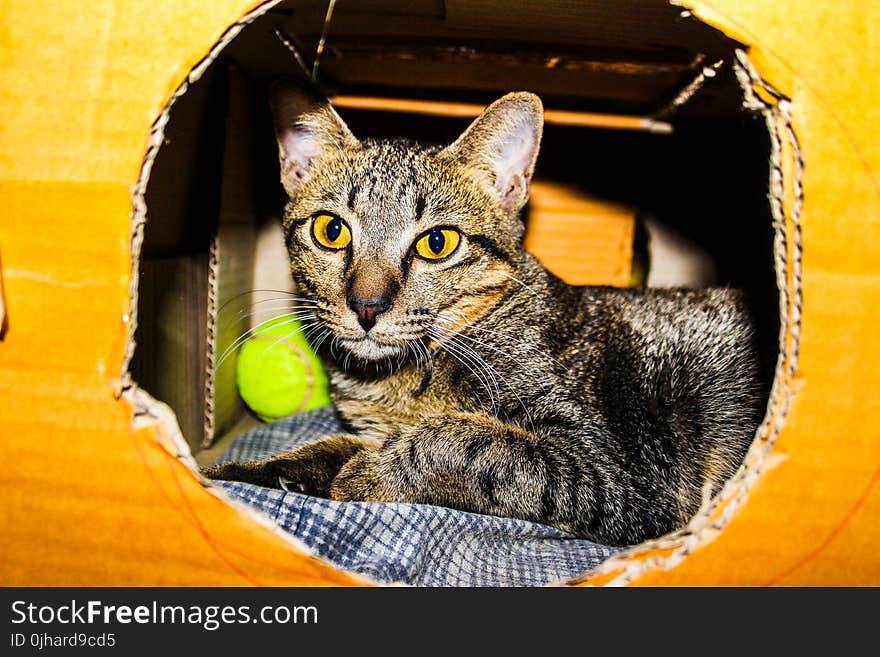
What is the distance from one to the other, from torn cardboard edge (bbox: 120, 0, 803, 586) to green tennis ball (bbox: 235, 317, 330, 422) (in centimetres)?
126

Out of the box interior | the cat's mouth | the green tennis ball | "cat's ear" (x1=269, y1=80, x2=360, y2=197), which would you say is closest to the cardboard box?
the box interior

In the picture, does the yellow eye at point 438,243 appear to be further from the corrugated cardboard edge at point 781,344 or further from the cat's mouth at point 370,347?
the corrugated cardboard edge at point 781,344

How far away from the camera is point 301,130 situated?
197cm

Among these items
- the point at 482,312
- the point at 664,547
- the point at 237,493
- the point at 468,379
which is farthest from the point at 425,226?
the point at 664,547

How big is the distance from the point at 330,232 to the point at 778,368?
1138 millimetres

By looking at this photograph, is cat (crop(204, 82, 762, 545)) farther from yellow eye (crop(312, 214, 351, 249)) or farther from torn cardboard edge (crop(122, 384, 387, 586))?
torn cardboard edge (crop(122, 384, 387, 586))

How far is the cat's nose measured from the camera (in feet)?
5.11

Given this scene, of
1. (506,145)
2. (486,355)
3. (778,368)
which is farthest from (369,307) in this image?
(778,368)

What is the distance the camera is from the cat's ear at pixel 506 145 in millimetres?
1764

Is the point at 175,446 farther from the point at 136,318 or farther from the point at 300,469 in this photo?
the point at 300,469

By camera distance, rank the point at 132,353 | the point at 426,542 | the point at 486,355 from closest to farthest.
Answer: the point at 132,353 < the point at 426,542 < the point at 486,355

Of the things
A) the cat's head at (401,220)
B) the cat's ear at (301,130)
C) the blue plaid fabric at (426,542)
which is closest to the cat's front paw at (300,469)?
the blue plaid fabric at (426,542)

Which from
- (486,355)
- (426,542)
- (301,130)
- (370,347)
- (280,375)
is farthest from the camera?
(280,375)

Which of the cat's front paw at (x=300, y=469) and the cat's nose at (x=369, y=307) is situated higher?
the cat's nose at (x=369, y=307)
